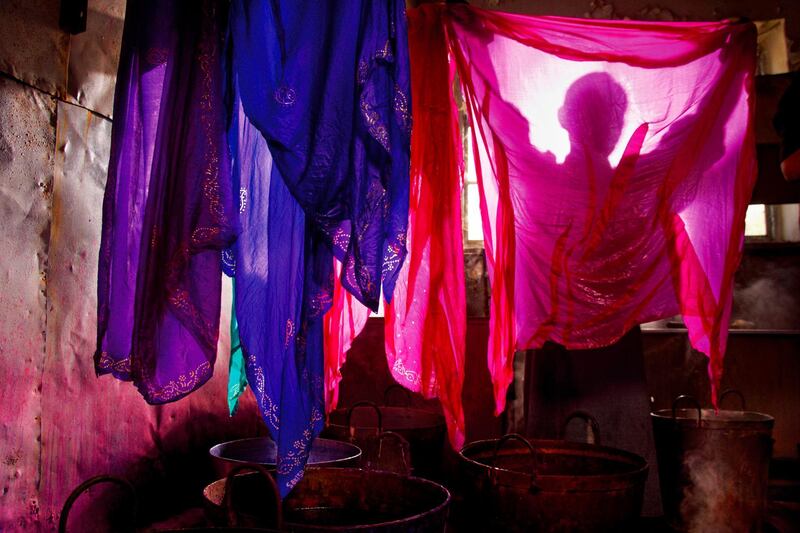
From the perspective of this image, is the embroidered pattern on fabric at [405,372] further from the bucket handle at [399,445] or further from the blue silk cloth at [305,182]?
the blue silk cloth at [305,182]

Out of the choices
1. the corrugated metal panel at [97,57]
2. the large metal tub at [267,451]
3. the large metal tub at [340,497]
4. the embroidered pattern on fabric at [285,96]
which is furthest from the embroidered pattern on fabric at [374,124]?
the large metal tub at [267,451]

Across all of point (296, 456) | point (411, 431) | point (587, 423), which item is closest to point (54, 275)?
point (296, 456)

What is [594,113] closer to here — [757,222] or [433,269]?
[433,269]

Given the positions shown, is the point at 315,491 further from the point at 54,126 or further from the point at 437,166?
the point at 54,126

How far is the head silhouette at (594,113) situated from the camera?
2.90 meters

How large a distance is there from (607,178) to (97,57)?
226cm

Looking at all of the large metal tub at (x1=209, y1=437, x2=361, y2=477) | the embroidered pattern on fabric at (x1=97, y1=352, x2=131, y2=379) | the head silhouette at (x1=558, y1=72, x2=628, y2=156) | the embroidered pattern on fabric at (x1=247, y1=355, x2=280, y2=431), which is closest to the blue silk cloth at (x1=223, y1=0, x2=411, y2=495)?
the embroidered pattern on fabric at (x1=247, y1=355, x2=280, y2=431)

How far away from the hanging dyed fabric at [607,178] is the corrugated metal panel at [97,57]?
4.57 feet

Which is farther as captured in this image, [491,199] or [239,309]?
[491,199]

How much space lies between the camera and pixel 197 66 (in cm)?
185

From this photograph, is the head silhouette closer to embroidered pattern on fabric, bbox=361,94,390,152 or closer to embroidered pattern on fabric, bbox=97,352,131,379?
embroidered pattern on fabric, bbox=361,94,390,152


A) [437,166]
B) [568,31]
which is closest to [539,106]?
[568,31]

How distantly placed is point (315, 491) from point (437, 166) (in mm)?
1387

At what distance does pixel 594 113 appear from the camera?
292 centimetres
